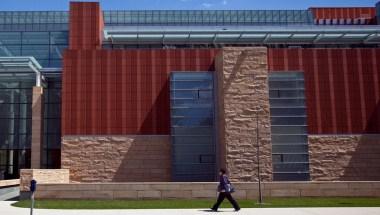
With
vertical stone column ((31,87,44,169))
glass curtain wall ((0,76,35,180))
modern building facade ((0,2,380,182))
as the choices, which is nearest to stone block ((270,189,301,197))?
modern building facade ((0,2,380,182))

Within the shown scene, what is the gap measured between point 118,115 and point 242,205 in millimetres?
16160

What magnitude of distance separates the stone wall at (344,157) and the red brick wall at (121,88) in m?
10.0

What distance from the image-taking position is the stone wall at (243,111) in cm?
3375

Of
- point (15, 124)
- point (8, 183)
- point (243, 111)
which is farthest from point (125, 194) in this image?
point (15, 124)

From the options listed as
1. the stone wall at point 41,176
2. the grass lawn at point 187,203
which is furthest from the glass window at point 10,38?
the grass lawn at point 187,203

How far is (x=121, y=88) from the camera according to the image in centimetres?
3788

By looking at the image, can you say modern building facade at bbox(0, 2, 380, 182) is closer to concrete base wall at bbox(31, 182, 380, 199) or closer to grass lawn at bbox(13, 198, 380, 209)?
concrete base wall at bbox(31, 182, 380, 199)

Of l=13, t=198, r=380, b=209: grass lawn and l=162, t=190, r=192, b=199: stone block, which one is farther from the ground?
l=162, t=190, r=192, b=199: stone block

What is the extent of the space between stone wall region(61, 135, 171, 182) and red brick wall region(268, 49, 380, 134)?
35.0 ft

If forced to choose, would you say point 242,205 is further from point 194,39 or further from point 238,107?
point 194,39

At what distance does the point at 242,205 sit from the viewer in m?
23.8

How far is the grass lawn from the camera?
909 inches

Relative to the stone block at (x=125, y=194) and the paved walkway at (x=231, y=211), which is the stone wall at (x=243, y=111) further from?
the paved walkway at (x=231, y=211)

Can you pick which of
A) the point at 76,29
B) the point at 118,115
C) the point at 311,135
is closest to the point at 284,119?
the point at 311,135
